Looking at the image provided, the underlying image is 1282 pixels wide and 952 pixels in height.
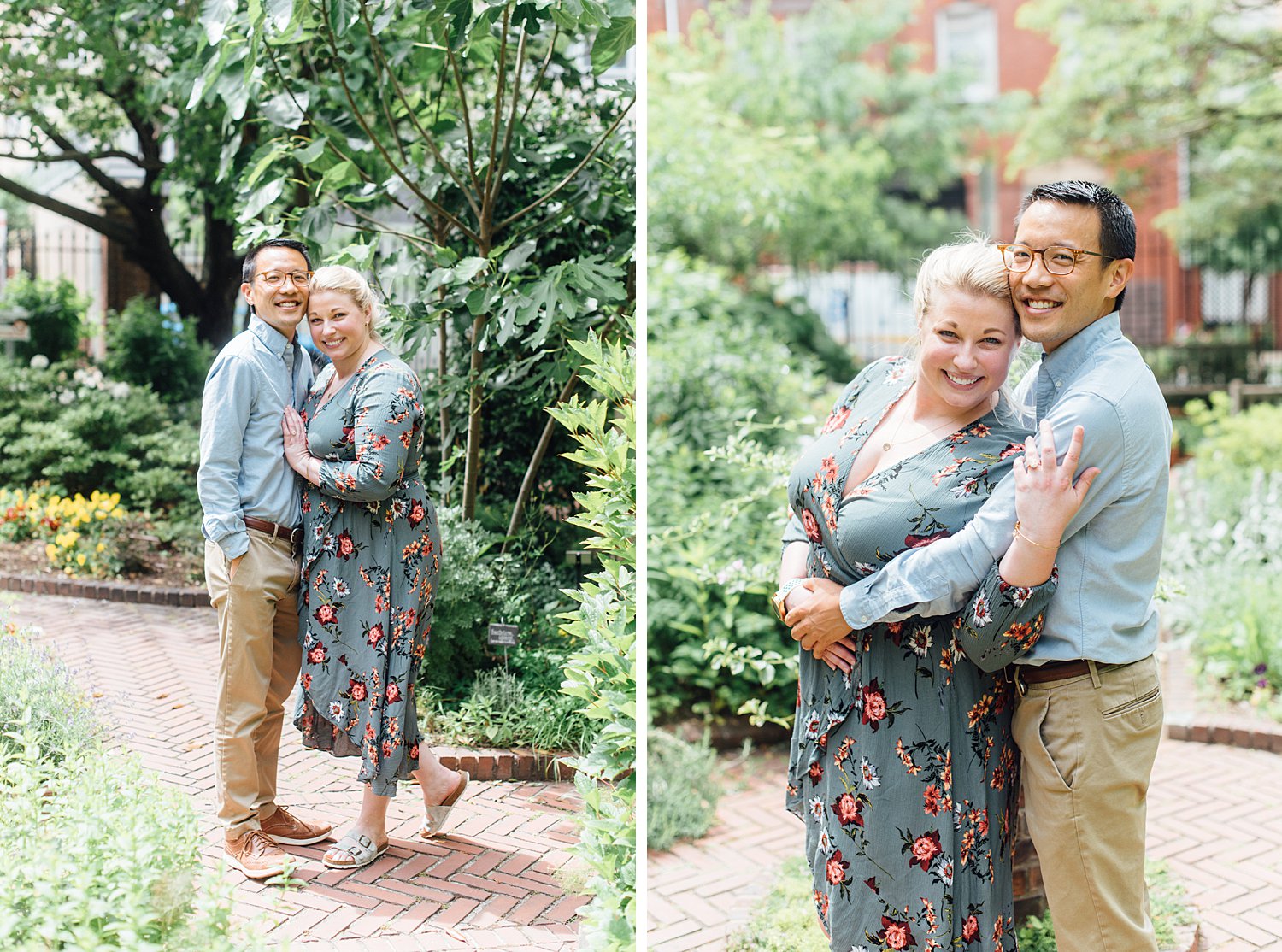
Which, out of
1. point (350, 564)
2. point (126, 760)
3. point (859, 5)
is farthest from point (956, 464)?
point (859, 5)

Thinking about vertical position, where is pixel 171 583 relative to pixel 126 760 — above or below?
above

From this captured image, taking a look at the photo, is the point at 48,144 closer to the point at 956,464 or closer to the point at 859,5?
the point at 956,464

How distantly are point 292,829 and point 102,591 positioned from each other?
1.15m

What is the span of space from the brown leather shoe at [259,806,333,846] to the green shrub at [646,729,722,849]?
4.32ft

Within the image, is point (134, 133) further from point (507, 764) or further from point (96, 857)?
point (96, 857)

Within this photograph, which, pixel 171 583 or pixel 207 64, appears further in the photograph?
pixel 171 583

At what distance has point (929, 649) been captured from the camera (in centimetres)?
254

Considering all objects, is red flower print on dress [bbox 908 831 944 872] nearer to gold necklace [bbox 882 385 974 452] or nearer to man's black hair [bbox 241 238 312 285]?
gold necklace [bbox 882 385 974 452]

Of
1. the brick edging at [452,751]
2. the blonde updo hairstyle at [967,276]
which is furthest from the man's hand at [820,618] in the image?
the brick edging at [452,751]

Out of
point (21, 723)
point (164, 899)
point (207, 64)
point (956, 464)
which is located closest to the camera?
point (956, 464)

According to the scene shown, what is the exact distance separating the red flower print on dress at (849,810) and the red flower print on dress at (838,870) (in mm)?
81

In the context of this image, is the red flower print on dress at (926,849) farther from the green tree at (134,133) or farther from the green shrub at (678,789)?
the green tree at (134,133)

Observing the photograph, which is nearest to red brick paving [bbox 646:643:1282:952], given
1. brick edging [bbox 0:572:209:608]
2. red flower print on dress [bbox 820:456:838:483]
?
red flower print on dress [bbox 820:456:838:483]

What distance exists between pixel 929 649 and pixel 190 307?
3780 millimetres
